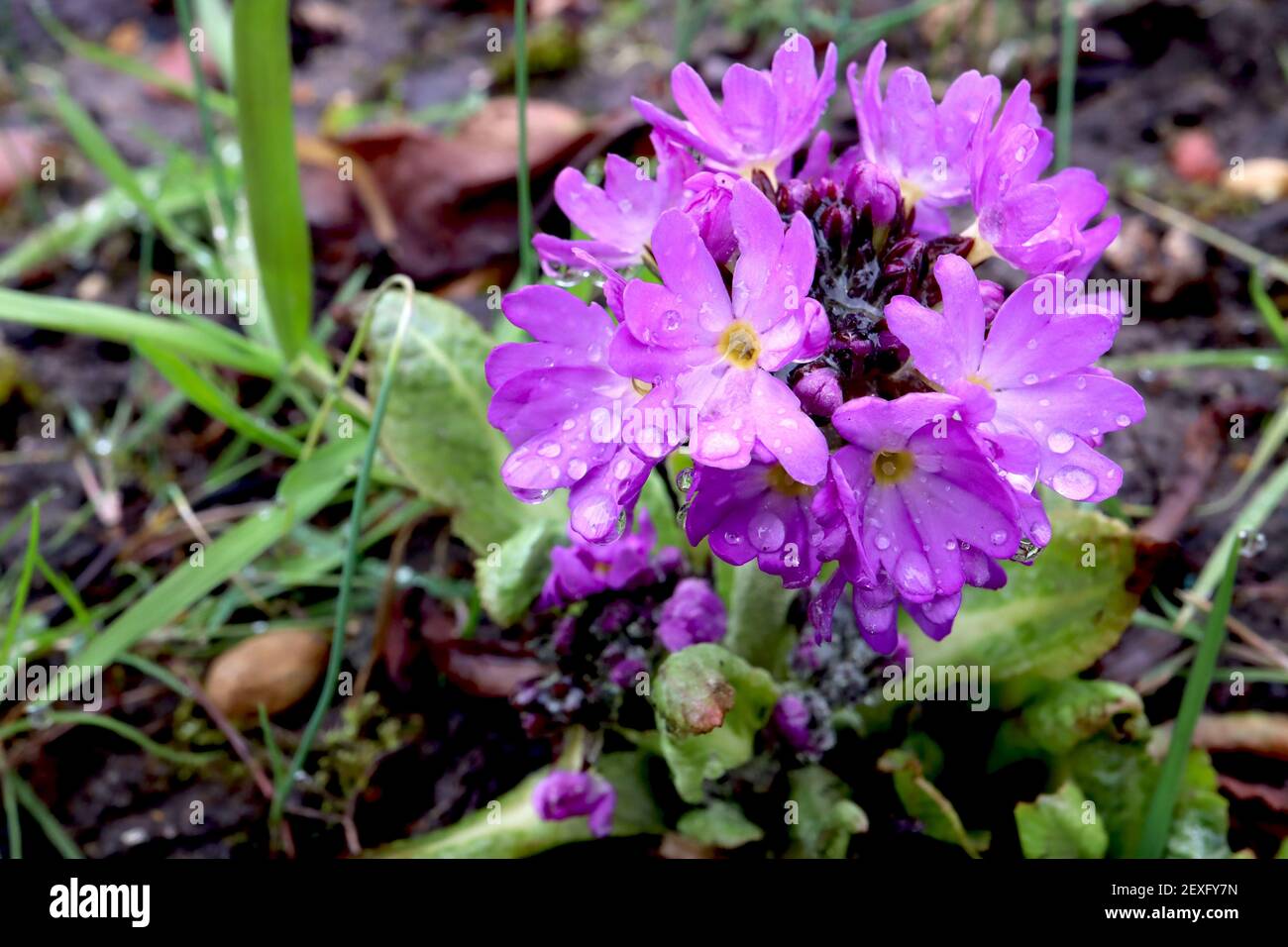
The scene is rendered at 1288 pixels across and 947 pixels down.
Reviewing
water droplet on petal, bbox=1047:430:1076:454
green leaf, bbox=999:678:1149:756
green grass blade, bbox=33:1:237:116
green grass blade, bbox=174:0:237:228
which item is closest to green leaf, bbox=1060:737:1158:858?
green leaf, bbox=999:678:1149:756

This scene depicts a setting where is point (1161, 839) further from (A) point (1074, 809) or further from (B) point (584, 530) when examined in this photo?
(B) point (584, 530)

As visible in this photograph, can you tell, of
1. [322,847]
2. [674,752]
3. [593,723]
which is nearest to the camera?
[674,752]

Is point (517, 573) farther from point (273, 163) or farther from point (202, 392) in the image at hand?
point (273, 163)

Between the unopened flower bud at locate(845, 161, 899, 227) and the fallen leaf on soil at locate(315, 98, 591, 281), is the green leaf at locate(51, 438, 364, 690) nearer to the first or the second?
the fallen leaf on soil at locate(315, 98, 591, 281)

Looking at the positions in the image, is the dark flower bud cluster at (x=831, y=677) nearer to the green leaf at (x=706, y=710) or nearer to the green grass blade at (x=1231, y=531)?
the green leaf at (x=706, y=710)

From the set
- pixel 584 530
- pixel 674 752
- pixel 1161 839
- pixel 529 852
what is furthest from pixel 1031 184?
pixel 529 852

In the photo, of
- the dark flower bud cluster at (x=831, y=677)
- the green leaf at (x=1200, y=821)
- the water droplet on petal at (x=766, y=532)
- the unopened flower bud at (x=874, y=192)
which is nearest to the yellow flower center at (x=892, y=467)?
the water droplet on petal at (x=766, y=532)

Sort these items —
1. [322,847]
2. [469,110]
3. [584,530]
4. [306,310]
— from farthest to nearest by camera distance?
1. [469,110]
2. [306,310]
3. [322,847]
4. [584,530]
